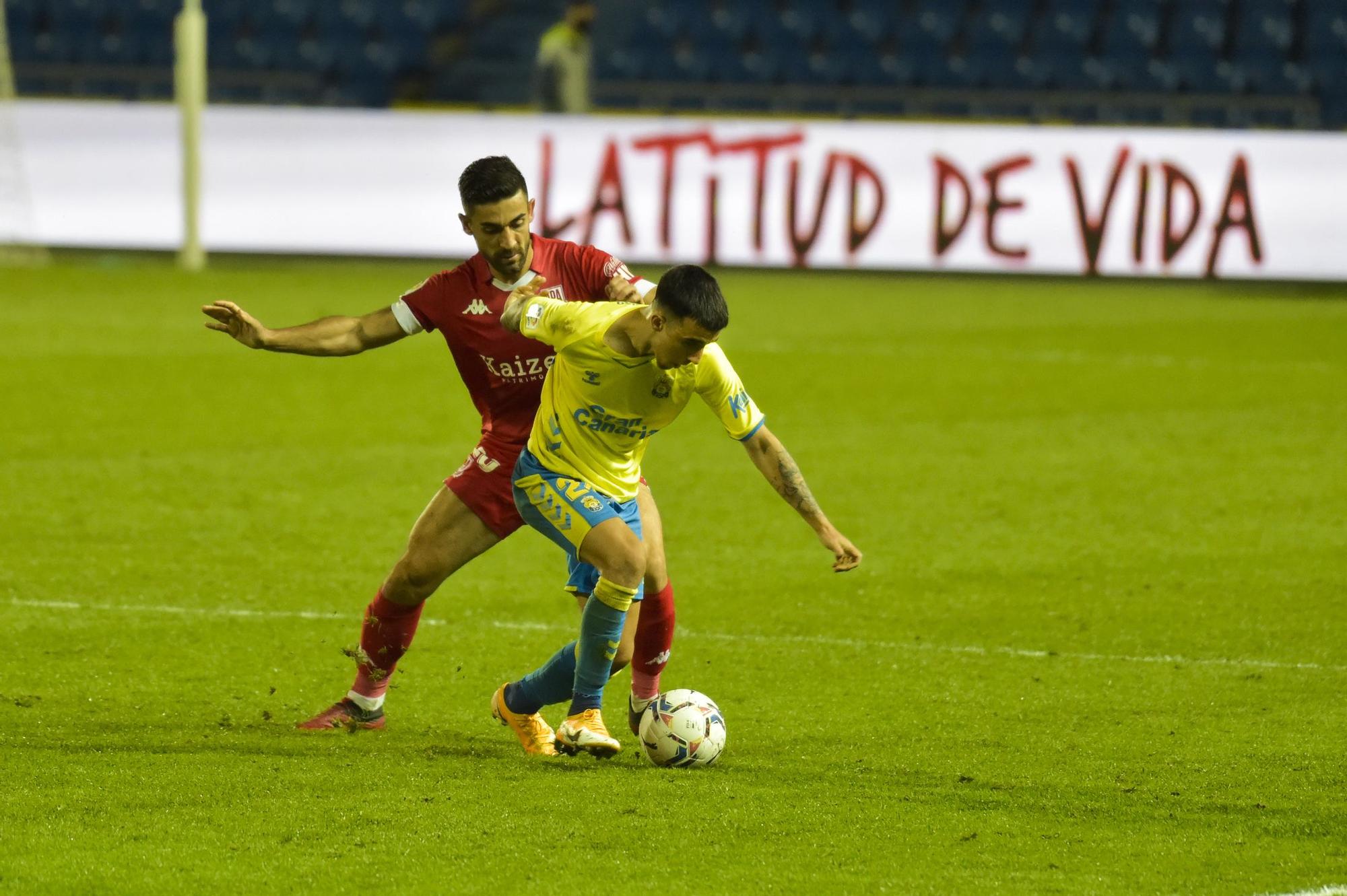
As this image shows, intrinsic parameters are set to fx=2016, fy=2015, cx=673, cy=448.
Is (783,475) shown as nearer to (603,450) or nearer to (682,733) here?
(603,450)

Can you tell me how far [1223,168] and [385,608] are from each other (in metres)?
15.2

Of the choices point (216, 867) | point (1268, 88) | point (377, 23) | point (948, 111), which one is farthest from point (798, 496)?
point (377, 23)

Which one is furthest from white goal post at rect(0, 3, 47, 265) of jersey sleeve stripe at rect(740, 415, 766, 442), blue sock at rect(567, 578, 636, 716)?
jersey sleeve stripe at rect(740, 415, 766, 442)

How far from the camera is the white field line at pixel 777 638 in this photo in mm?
6734

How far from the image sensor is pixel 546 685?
5566 millimetres

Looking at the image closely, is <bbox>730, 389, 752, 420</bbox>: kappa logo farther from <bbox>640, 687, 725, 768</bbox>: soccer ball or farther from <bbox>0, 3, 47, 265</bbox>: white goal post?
<bbox>0, 3, 47, 265</bbox>: white goal post

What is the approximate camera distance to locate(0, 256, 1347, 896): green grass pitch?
4.60m

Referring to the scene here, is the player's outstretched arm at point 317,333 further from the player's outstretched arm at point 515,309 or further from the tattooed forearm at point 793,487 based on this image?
the tattooed forearm at point 793,487

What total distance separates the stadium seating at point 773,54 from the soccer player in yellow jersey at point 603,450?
51.8 feet

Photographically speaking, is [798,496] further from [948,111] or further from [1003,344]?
[948,111]

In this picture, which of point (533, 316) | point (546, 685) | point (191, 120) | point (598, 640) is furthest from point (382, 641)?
point (191, 120)

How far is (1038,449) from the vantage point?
1106 cm

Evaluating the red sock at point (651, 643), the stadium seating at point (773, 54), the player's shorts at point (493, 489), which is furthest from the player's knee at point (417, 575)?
the stadium seating at point (773, 54)

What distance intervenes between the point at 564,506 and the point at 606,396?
32 cm
